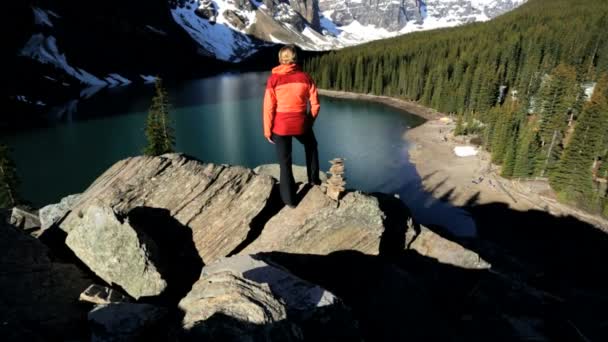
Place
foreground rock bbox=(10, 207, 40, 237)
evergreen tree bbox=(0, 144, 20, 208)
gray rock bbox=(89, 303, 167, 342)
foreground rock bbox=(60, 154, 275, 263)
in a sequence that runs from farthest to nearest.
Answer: evergreen tree bbox=(0, 144, 20, 208), foreground rock bbox=(10, 207, 40, 237), foreground rock bbox=(60, 154, 275, 263), gray rock bbox=(89, 303, 167, 342)

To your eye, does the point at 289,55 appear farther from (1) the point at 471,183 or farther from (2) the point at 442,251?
(1) the point at 471,183

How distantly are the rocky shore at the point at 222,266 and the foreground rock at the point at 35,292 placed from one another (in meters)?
0.03

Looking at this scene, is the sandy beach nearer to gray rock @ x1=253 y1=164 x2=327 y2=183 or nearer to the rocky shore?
the rocky shore

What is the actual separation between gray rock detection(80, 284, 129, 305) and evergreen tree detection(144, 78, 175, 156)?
3281 cm

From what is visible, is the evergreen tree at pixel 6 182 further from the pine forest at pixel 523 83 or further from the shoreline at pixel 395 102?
the shoreline at pixel 395 102

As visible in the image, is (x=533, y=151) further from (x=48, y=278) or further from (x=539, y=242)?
(x=48, y=278)

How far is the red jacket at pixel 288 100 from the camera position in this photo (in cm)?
905

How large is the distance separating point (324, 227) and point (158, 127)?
34275mm

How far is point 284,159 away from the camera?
9633 mm

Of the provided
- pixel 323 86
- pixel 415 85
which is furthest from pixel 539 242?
pixel 323 86

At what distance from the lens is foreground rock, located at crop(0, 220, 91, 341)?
6.45 m

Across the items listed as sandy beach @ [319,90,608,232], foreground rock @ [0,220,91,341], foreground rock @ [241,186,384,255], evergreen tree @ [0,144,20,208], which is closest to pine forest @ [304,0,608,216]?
sandy beach @ [319,90,608,232]

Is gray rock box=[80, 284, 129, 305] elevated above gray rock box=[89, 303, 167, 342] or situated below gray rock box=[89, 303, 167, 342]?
below

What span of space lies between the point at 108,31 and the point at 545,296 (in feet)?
746
